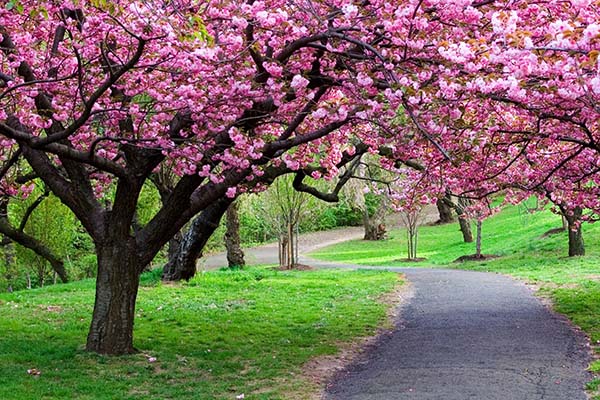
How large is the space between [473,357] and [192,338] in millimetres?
4359

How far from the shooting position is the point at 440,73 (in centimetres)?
620

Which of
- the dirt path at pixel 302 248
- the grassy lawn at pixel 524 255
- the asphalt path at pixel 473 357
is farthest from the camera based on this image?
the dirt path at pixel 302 248

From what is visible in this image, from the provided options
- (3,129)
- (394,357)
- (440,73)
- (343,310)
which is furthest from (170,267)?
(440,73)

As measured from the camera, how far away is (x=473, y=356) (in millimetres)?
8688

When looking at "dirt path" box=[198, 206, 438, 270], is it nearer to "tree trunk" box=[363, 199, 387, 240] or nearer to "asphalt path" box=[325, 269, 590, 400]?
"tree trunk" box=[363, 199, 387, 240]

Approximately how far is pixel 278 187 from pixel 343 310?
1286 centimetres

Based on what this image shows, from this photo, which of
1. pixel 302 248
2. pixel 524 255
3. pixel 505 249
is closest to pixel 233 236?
pixel 524 255

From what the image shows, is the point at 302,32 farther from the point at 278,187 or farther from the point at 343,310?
the point at 278,187

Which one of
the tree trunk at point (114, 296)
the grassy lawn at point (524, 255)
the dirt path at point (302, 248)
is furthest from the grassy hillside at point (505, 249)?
the tree trunk at point (114, 296)

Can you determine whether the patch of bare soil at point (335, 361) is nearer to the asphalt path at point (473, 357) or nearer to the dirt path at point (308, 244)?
the asphalt path at point (473, 357)

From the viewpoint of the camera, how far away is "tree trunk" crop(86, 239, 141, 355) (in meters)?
8.55

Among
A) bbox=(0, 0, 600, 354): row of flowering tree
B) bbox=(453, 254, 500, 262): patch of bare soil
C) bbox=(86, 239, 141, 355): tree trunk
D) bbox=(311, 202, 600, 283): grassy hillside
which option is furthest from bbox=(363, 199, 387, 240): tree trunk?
bbox=(86, 239, 141, 355): tree trunk

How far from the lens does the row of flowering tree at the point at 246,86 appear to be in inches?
228

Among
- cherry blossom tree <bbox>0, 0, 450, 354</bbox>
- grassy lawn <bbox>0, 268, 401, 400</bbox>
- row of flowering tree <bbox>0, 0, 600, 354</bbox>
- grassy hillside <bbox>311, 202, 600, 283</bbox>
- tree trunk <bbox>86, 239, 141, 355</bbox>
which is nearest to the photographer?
row of flowering tree <bbox>0, 0, 600, 354</bbox>
